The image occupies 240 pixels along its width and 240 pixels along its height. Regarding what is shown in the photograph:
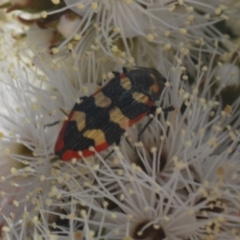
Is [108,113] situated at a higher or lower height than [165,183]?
higher

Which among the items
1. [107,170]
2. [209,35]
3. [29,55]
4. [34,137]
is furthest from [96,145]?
[209,35]

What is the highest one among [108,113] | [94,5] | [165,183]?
[94,5]

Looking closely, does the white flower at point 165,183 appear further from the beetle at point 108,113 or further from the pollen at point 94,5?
the pollen at point 94,5

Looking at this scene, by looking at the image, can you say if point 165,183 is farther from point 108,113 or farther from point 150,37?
point 150,37

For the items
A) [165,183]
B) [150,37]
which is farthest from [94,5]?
[165,183]

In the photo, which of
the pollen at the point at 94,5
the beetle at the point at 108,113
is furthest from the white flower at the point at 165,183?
the pollen at the point at 94,5

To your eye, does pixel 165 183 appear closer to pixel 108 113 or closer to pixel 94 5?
pixel 108 113

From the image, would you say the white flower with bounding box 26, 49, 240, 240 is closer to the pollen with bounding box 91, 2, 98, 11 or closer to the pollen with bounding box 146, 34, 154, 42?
the pollen with bounding box 146, 34, 154, 42

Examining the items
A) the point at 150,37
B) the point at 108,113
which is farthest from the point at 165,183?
the point at 150,37

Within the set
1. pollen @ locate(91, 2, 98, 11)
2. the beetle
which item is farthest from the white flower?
pollen @ locate(91, 2, 98, 11)
